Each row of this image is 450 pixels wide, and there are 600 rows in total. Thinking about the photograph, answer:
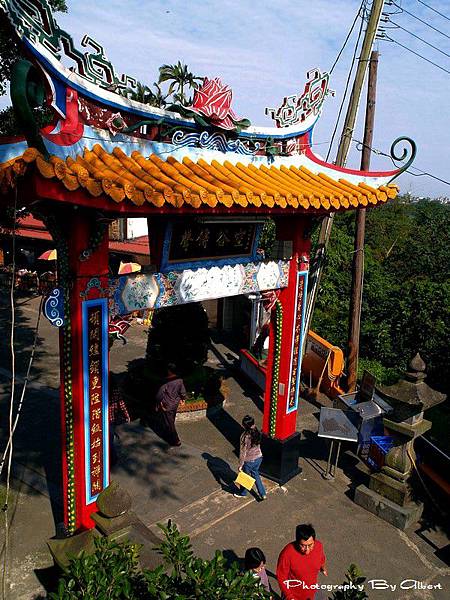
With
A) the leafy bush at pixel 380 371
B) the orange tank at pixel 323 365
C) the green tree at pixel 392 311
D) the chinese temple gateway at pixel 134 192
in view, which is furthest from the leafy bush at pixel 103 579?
the green tree at pixel 392 311

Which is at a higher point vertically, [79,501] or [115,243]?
[115,243]

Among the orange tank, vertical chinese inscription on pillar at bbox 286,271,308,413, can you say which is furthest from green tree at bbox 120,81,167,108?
the orange tank

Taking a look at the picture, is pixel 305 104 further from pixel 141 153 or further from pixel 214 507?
pixel 214 507

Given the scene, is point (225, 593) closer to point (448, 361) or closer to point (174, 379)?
point (174, 379)

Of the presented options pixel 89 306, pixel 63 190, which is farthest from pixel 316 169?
pixel 63 190

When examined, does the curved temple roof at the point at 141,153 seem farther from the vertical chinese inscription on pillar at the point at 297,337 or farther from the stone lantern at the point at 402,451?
the stone lantern at the point at 402,451

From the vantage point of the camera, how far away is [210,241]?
20.1 ft

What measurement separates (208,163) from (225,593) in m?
4.37

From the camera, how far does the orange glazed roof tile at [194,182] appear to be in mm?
3717

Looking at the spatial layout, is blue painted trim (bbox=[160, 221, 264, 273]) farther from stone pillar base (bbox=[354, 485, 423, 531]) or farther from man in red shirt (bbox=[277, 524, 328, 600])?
stone pillar base (bbox=[354, 485, 423, 531])

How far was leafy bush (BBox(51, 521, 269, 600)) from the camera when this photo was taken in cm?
295

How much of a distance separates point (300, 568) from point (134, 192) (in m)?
3.60

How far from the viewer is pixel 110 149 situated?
15.9 ft

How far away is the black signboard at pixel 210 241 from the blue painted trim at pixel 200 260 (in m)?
0.04
